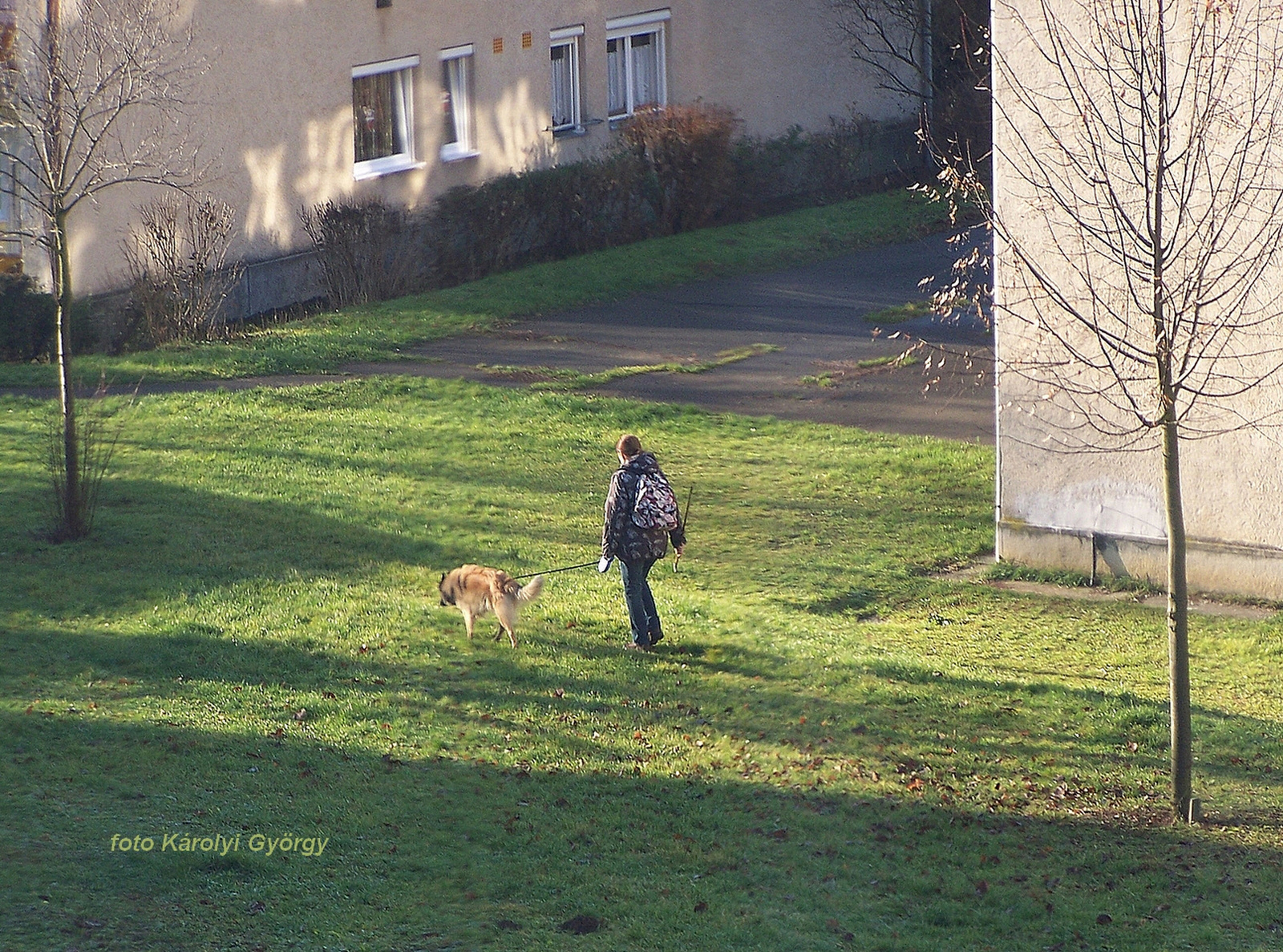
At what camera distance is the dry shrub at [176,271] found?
59.4 ft

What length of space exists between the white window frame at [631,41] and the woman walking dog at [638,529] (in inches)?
700

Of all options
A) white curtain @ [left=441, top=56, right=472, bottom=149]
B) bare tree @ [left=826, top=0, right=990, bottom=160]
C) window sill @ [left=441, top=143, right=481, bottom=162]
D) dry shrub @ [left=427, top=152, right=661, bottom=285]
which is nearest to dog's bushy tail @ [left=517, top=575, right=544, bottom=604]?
dry shrub @ [left=427, top=152, right=661, bottom=285]

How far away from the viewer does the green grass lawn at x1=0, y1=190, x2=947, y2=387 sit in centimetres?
1697

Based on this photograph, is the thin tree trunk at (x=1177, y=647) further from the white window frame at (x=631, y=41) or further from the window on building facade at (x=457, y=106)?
the white window frame at (x=631, y=41)

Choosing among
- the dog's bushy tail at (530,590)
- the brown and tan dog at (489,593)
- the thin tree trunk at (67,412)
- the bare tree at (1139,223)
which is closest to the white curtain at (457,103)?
the thin tree trunk at (67,412)

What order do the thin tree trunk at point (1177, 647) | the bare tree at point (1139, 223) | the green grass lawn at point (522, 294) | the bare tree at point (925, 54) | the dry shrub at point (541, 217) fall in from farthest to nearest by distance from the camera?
the bare tree at point (925, 54), the dry shrub at point (541, 217), the green grass lawn at point (522, 294), the bare tree at point (1139, 223), the thin tree trunk at point (1177, 647)

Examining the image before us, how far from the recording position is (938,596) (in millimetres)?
10977

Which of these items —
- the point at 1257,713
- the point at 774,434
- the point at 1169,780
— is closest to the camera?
the point at 1169,780

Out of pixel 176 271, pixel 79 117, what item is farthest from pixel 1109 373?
pixel 176 271

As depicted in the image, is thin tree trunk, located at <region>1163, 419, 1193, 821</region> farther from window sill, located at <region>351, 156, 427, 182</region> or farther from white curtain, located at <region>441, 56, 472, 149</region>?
white curtain, located at <region>441, 56, 472, 149</region>

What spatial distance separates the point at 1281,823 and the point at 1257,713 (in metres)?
1.47

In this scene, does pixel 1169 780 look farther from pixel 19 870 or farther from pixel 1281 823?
pixel 19 870

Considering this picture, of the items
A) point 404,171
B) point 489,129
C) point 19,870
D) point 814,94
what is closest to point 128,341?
point 404,171

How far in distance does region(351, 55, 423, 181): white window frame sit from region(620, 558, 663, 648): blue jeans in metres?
14.2
